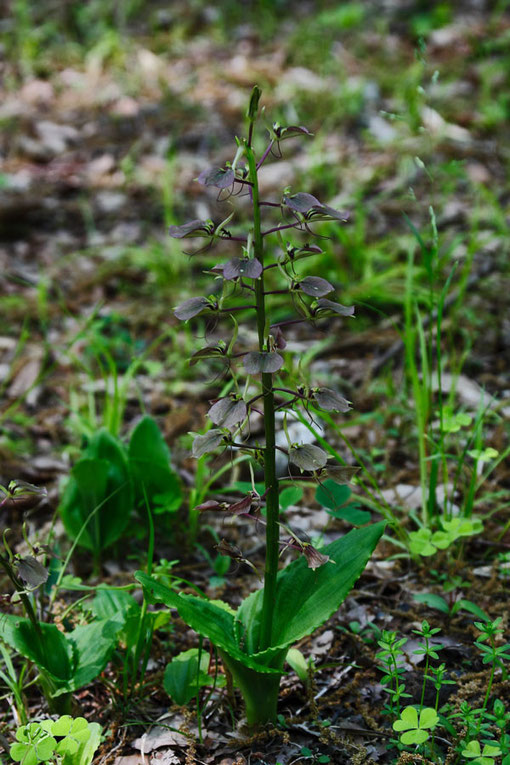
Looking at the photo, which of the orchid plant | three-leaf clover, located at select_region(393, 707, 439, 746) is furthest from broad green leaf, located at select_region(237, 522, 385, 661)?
three-leaf clover, located at select_region(393, 707, 439, 746)

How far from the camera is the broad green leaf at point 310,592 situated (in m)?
1.32

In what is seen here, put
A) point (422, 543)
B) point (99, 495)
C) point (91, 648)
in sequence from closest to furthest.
A: point (91, 648)
point (422, 543)
point (99, 495)

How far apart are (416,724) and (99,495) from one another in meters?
1.05

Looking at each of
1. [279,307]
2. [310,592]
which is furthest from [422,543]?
[279,307]

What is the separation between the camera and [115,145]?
4.84 metres

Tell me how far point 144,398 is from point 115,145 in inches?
107

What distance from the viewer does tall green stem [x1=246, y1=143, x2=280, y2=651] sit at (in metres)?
1.19

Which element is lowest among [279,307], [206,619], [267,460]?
[279,307]

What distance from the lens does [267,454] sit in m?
1.29

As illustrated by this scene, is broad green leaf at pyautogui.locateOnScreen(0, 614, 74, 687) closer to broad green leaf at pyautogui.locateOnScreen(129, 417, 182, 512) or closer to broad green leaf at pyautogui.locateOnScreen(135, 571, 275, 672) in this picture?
broad green leaf at pyautogui.locateOnScreen(135, 571, 275, 672)

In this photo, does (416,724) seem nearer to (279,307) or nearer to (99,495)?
(99,495)

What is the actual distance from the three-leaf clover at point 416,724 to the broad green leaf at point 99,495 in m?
0.96

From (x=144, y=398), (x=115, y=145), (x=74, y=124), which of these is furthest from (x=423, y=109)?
(x=144, y=398)

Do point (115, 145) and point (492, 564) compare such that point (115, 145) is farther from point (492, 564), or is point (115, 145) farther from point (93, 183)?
point (492, 564)
